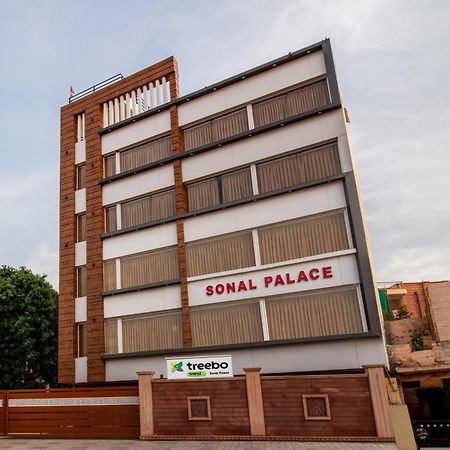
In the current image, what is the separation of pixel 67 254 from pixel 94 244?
6.93ft

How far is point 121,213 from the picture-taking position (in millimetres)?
24094

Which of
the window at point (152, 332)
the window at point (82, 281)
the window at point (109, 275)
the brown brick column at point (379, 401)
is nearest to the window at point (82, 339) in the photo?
the window at point (82, 281)

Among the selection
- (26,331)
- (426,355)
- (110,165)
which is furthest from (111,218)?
(426,355)

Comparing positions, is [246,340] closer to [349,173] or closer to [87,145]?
[349,173]

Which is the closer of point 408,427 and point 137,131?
point 408,427

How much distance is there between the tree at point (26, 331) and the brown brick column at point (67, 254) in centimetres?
834

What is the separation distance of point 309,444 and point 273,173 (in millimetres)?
12052

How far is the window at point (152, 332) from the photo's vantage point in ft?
67.9

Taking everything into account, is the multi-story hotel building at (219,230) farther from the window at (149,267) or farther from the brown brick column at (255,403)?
the brown brick column at (255,403)

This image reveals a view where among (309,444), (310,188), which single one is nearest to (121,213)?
(310,188)

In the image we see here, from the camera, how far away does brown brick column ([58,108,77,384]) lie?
23.0m

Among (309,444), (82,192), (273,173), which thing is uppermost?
(82,192)

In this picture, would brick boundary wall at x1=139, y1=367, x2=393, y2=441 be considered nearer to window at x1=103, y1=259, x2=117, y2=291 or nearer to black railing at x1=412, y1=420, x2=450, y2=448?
black railing at x1=412, y1=420, x2=450, y2=448

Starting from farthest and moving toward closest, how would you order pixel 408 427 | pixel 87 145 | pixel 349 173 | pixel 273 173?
pixel 87 145, pixel 273 173, pixel 349 173, pixel 408 427
